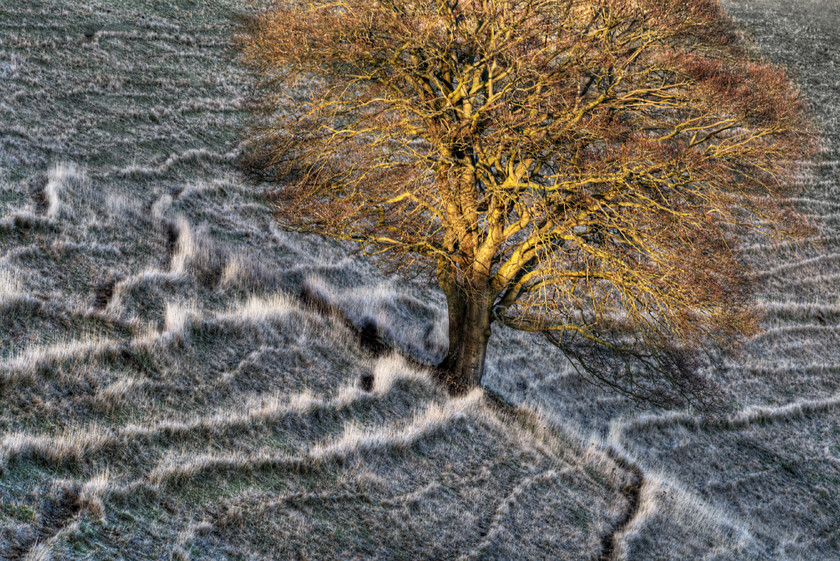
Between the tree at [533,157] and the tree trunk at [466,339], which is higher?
the tree at [533,157]

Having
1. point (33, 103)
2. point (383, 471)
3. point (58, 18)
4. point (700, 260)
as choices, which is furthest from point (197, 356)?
point (58, 18)

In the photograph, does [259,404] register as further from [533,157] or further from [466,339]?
[533,157]

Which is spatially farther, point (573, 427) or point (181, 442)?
point (573, 427)

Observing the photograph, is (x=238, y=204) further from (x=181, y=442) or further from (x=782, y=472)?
(x=782, y=472)

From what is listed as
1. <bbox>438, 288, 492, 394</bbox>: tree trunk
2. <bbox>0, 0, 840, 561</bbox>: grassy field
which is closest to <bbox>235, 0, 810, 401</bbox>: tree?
<bbox>438, 288, 492, 394</bbox>: tree trunk

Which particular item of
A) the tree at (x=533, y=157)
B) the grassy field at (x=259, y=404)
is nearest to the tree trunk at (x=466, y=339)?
the tree at (x=533, y=157)

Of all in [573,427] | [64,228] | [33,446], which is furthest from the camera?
[573,427]

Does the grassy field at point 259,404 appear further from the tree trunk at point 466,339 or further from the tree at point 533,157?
the tree at point 533,157
